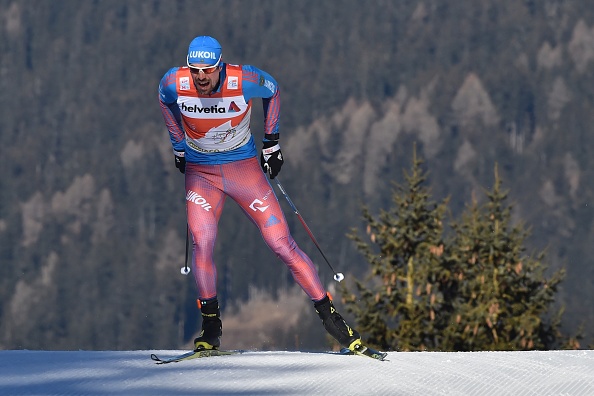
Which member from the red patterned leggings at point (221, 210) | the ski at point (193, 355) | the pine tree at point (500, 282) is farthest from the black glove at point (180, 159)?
the pine tree at point (500, 282)

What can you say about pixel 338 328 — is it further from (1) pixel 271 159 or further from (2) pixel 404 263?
(2) pixel 404 263

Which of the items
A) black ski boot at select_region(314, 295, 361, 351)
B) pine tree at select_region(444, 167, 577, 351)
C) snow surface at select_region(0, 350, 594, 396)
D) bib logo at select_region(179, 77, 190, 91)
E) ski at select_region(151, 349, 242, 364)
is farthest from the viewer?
pine tree at select_region(444, 167, 577, 351)

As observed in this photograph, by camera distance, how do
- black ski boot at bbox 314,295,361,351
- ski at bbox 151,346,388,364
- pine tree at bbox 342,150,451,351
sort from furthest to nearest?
pine tree at bbox 342,150,451,351 → black ski boot at bbox 314,295,361,351 → ski at bbox 151,346,388,364

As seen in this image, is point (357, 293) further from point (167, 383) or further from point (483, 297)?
point (167, 383)

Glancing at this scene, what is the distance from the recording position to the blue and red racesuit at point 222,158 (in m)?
9.12

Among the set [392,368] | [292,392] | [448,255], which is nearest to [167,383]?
[292,392]

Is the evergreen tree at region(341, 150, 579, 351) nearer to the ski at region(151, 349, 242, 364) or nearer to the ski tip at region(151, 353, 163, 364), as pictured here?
the ski at region(151, 349, 242, 364)

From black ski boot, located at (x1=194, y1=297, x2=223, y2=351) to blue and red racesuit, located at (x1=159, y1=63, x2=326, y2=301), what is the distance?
86mm

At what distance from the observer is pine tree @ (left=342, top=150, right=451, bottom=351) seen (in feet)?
102

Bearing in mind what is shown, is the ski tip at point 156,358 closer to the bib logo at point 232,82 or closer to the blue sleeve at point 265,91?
the blue sleeve at point 265,91

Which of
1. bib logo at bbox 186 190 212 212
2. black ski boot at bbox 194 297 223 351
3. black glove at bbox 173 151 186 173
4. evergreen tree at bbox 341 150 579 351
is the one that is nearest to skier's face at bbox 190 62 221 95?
black glove at bbox 173 151 186 173

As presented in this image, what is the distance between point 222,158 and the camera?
9.35 meters

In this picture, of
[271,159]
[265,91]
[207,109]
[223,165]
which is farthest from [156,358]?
[265,91]

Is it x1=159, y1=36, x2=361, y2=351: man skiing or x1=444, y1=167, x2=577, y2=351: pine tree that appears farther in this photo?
x1=444, y1=167, x2=577, y2=351: pine tree
